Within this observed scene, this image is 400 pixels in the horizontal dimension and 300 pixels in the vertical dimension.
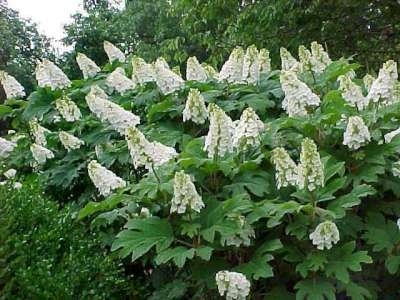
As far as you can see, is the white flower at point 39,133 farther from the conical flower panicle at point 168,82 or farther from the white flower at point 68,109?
the conical flower panicle at point 168,82

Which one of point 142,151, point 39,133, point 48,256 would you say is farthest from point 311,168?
point 39,133

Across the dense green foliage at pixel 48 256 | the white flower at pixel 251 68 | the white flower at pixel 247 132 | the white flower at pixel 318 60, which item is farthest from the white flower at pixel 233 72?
the dense green foliage at pixel 48 256

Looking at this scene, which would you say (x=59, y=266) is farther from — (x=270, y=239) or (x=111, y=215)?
(x=270, y=239)

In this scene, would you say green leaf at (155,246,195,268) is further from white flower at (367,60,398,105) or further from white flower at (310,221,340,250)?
white flower at (367,60,398,105)

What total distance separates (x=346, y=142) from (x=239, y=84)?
93cm

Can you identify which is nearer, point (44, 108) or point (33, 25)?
point (44, 108)

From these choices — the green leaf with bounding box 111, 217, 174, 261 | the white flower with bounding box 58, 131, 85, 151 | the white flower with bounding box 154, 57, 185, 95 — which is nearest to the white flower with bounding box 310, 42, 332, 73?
the white flower with bounding box 154, 57, 185, 95

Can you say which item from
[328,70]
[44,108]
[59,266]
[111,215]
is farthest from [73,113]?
[328,70]

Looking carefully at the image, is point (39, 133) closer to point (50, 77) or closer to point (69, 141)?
point (69, 141)

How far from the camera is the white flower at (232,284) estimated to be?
235 cm

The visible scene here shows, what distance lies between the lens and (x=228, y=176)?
2.65 m

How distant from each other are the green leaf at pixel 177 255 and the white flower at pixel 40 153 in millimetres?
1217

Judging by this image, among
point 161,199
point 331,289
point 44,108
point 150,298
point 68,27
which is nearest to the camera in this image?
point 331,289

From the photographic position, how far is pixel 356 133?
2582 mm
